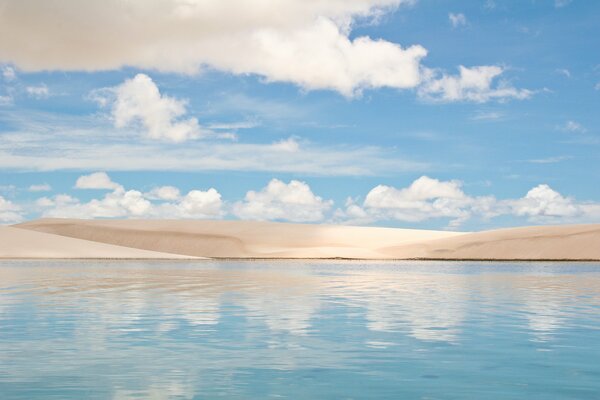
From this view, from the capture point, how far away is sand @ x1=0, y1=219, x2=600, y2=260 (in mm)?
113894

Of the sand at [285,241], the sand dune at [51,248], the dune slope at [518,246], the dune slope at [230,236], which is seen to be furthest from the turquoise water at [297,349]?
the dune slope at [230,236]

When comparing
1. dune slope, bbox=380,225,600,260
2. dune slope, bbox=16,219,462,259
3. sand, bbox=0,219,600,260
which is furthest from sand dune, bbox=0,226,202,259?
dune slope, bbox=380,225,600,260

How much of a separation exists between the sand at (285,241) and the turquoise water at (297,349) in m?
84.1

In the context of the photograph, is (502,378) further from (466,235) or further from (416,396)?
(466,235)

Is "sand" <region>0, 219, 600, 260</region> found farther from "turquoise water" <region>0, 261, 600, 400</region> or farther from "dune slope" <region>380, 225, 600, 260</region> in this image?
"turquoise water" <region>0, 261, 600, 400</region>

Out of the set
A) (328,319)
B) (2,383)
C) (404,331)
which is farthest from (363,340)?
(2,383)

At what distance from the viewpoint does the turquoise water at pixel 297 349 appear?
39.3ft

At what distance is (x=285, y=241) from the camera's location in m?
164

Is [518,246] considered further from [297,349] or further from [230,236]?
[297,349]

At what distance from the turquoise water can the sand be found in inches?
3311

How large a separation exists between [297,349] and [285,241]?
489ft

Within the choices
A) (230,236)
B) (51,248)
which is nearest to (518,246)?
(230,236)

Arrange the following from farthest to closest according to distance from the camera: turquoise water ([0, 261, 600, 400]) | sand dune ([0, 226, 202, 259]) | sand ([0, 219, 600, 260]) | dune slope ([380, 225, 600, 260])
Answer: dune slope ([380, 225, 600, 260]), sand ([0, 219, 600, 260]), sand dune ([0, 226, 202, 259]), turquoise water ([0, 261, 600, 400])

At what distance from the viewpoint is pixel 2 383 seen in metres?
12.1
